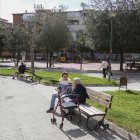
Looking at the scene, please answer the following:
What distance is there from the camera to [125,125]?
32.0 feet

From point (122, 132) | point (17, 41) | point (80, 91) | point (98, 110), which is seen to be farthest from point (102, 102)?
point (17, 41)

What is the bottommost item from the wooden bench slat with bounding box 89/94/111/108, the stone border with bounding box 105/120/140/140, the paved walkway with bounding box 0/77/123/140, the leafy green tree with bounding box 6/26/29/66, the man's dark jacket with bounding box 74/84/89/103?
the paved walkway with bounding box 0/77/123/140

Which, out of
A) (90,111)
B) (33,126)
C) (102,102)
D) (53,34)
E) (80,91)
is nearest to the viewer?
(90,111)

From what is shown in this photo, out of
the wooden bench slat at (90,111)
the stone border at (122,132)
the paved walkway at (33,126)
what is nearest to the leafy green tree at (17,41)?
the paved walkway at (33,126)

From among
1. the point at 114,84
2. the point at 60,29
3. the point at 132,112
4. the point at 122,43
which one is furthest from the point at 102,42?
the point at 132,112

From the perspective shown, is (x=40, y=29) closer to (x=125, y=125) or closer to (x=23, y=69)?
(x=23, y=69)

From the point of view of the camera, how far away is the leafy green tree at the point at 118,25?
38.4 metres

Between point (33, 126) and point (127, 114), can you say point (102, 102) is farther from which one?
point (33, 126)

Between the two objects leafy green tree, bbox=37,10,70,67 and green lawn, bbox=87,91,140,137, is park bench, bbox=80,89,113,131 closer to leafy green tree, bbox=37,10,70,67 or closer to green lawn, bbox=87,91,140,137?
green lawn, bbox=87,91,140,137

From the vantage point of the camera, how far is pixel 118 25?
1518 inches

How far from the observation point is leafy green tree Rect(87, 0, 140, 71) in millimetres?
38438

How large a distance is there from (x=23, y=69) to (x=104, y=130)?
1922cm

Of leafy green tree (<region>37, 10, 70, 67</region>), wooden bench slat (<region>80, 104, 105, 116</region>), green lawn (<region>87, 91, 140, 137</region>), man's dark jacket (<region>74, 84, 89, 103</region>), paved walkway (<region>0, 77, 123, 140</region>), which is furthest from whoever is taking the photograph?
leafy green tree (<region>37, 10, 70, 67</region>)

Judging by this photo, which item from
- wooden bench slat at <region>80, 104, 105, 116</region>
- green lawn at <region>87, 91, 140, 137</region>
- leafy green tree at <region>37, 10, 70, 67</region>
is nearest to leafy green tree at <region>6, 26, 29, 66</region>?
leafy green tree at <region>37, 10, 70, 67</region>
